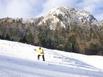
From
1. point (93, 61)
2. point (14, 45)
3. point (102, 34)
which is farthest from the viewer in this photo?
point (102, 34)

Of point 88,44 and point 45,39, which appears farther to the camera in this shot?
point 88,44

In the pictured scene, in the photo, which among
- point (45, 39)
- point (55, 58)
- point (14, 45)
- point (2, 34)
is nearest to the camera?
point (55, 58)

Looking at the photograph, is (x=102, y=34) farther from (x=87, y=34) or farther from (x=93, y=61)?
(x=93, y=61)

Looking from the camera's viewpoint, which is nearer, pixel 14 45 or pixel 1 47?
pixel 1 47

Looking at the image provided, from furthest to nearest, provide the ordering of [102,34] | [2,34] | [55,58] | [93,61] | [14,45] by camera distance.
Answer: [102,34]
[2,34]
[93,61]
[14,45]
[55,58]

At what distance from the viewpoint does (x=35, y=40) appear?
76.4 metres

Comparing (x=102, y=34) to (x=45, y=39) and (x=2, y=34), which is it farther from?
(x=2, y=34)

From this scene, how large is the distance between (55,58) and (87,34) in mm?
64067

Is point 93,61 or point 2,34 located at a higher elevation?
point 2,34

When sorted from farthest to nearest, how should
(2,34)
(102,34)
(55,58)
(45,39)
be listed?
(102,34)
(45,39)
(2,34)
(55,58)

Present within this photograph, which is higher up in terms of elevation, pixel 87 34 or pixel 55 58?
pixel 87 34

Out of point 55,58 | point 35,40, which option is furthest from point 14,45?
point 35,40

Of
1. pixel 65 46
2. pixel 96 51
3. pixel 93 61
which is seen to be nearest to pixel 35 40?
pixel 65 46

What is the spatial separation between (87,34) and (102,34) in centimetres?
501
